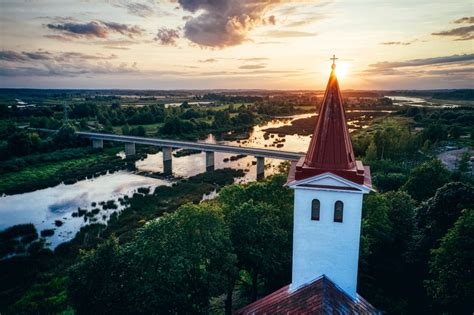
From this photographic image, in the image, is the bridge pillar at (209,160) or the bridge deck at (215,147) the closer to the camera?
the bridge deck at (215,147)

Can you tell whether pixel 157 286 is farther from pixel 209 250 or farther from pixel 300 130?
pixel 300 130

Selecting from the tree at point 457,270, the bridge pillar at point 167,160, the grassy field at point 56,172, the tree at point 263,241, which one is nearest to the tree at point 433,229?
the tree at point 457,270

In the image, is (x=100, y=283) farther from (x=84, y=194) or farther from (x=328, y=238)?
(x=84, y=194)

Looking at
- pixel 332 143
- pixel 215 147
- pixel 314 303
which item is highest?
pixel 332 143

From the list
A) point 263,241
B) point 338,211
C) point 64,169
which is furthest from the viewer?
point 64,169

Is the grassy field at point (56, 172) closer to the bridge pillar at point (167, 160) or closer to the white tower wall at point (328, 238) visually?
the bridge pillar at point (167, 160)

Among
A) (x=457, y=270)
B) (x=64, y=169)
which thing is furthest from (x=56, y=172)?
(x=457, y=270)

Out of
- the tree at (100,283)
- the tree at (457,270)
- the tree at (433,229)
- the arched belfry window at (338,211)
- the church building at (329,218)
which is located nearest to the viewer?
the church building at (329,218)

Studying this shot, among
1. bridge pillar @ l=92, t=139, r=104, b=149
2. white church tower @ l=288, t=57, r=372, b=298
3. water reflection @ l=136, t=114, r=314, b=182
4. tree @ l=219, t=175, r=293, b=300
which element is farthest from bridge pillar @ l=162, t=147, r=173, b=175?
white church tower @ l=288, t=57, r=372, b=298
